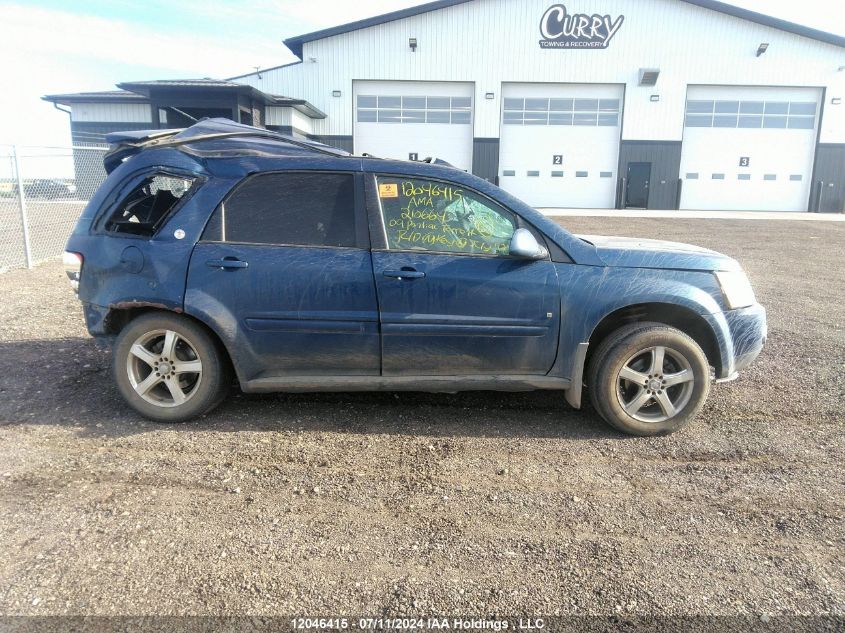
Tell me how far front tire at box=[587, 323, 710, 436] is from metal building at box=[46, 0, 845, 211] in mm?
25683

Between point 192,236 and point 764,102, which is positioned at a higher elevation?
point 764,102

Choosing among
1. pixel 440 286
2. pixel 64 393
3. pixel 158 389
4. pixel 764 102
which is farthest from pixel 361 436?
pixel 764 102

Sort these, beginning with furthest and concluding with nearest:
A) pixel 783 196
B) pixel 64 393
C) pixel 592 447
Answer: pixel 783 196
pixel 64 393
pixel 592 447

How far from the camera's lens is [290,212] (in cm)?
412

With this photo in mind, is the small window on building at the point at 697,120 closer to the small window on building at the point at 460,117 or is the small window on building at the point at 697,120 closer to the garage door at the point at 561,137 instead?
the garage door at the point at 561,137

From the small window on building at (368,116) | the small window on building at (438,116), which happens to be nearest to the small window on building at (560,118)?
the small window on building at (438,116)

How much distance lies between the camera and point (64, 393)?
479cm

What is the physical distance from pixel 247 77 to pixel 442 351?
2877 centimetres

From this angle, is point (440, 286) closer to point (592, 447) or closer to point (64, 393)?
point (592, 447)

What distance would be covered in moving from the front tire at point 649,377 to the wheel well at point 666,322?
0.43 feet

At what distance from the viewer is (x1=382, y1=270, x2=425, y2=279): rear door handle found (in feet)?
13.1

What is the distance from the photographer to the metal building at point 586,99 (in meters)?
28.4

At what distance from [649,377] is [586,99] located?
28180 mm

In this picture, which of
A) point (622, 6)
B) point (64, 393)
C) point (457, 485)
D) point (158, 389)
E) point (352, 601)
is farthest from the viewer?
point (622, 6)
